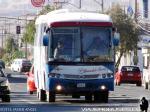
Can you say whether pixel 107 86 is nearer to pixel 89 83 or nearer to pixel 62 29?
pixel 89 83

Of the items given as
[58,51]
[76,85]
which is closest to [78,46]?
[58,51]

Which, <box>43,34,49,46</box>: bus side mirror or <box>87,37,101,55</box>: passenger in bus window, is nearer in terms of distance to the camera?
<box>43,34,49,46</box>: bus side mirror

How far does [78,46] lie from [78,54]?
12.4 inches

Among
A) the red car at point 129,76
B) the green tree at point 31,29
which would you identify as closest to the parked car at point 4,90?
the red car at point 129,76

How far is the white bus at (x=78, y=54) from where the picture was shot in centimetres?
2991

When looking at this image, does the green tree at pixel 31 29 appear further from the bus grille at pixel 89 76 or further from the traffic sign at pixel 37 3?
the bus grille at pixel 89 76

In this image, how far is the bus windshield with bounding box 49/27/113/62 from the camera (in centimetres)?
2991

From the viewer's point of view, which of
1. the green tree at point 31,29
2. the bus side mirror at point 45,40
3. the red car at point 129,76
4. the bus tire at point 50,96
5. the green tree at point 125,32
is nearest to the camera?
the bus side mirror at point 45,40

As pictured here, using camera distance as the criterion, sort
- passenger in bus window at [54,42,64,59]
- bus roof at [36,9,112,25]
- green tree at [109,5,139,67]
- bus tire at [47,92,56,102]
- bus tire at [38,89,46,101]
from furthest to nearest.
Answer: green tree at [109,5,139,67], bus tire at [38,89,46,101], bus tire at [47,92,56,102], bus roof at [36,9,112,25], passenger in bus window at [54,42,64,59]

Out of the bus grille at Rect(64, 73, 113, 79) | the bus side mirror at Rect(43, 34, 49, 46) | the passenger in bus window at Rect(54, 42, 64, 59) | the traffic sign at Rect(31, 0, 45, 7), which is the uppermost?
the traffic sign at Rect(31, 0, 45, 7)

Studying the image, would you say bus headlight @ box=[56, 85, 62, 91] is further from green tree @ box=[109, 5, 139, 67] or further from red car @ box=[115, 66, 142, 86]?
green tree @ box=[109, 5, 139, 67]

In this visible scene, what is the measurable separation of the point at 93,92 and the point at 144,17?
74.9m

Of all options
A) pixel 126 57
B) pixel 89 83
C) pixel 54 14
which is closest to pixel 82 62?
pixel 89 83

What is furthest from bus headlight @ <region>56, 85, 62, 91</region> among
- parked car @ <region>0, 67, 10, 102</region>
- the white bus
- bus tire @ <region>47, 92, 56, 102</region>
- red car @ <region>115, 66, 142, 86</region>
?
red car @ <region>115, 66, 142, 86</region>
